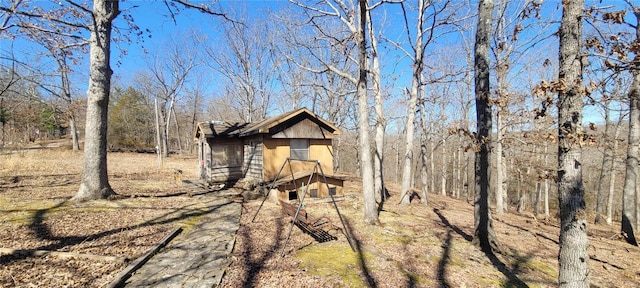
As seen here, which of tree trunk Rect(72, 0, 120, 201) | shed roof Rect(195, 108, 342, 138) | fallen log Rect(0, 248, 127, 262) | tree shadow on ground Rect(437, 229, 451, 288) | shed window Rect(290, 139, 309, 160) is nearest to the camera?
fallen log Rect(0, 248, 127, 262)

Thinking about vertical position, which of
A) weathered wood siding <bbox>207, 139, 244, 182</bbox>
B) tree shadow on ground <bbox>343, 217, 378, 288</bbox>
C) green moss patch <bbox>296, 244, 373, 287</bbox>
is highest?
weathered wood siding <bbox>207, 139, 244, 182</bbox>

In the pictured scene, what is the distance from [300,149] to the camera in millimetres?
13133

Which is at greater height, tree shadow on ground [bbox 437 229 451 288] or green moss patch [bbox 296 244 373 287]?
green moss patch [bbox 296 244 373 287]

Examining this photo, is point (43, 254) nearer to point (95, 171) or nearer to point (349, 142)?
point (95, 171)

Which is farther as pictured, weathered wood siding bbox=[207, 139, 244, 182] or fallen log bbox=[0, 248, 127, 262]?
weathered wood siding bbox=[207, 139, 244, 182]

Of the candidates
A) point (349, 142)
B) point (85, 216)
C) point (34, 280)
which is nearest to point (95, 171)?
point (85, 216)

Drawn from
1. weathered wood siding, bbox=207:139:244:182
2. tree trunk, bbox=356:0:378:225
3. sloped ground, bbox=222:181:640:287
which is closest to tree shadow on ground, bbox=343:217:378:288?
sloped ground, bbox=222:181:640:287

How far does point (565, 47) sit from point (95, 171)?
440 inches

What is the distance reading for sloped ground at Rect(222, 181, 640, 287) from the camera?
482 cm

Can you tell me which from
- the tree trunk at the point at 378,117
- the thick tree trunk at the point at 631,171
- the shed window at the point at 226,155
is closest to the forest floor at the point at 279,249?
the thick tree trunk at the point at 631,171

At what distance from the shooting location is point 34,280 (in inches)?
152

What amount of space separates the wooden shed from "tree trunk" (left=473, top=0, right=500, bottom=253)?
7379 mm

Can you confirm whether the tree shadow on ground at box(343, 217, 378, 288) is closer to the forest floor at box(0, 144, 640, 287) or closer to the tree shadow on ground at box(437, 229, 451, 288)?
the forest floor at box(0, 144, 640, 287)

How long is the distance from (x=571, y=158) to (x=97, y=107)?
1107 centimetres
